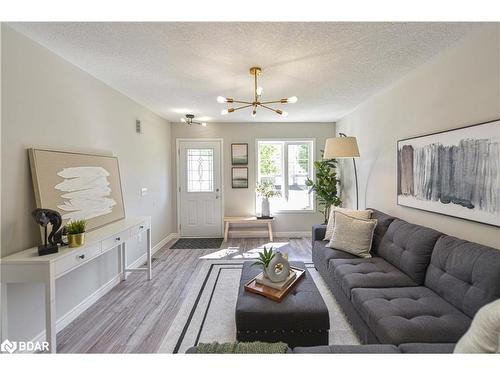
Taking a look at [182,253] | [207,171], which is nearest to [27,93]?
[182,253]

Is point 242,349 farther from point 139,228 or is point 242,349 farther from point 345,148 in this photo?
point 345,148

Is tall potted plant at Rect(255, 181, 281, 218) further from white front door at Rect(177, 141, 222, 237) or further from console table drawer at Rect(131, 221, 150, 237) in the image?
console table drawer at Rect(131, 221, 150, 237)

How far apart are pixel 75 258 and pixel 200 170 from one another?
10.3ft

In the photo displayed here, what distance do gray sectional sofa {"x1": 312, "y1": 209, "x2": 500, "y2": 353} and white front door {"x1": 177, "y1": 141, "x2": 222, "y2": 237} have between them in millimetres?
2841

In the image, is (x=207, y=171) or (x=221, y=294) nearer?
(x=221, y=294)

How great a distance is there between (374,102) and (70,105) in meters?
3.44

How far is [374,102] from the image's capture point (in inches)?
118

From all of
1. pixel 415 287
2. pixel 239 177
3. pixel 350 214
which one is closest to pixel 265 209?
pixel 239 177

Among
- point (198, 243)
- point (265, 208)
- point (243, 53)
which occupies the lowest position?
point (198, 243)

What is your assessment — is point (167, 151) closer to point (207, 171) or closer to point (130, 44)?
point (207, 171)

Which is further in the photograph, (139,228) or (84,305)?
(139,228)

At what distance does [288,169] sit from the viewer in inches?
182

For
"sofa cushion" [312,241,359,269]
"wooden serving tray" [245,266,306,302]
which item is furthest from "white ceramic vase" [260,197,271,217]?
"wooden serving tray" [245,266,306,302]
